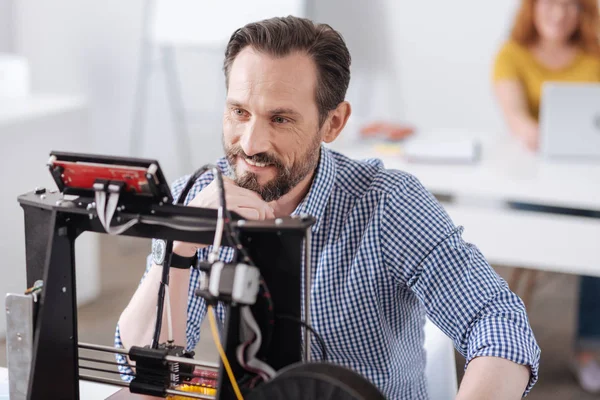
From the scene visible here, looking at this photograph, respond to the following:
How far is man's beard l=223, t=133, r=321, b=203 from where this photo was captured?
4.33 ft

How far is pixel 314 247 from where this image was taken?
4.55 feet

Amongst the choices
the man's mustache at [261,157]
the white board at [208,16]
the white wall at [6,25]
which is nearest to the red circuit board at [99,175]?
the man's mustache at [261,157]

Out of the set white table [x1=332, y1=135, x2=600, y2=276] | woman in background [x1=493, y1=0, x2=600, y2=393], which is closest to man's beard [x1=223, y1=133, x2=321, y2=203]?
white table [x1=332, y1=135, x2=600, y2=276]

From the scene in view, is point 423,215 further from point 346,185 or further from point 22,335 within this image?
point 22,335

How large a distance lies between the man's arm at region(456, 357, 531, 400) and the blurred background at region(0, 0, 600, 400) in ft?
5.24

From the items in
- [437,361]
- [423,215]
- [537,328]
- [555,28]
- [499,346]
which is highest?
[555,28]

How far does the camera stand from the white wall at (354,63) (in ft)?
14.0

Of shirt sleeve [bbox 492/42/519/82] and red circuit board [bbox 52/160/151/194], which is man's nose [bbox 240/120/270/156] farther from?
shirt sleeve [bbox 492/42/519/82]

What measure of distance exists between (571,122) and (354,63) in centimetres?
198

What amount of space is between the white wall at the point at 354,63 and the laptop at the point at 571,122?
1580 millimetres

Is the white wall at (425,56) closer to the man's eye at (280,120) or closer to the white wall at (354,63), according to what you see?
the white wall at (354,63)

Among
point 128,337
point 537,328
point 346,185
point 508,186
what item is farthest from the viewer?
point 537,328

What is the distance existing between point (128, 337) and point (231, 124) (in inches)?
14.7

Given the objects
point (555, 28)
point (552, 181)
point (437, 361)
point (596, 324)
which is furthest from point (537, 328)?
point (437, 361)
